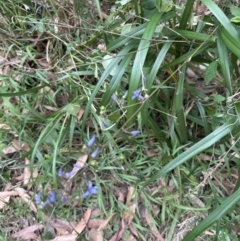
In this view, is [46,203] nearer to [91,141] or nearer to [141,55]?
[91,141]

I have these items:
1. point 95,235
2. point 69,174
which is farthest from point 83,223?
point 69,174

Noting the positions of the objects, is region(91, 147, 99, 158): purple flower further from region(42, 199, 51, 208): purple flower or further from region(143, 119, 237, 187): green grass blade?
region(143, 119, 237, 187): green grass blade

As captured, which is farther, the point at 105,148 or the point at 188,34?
the point at 105,148

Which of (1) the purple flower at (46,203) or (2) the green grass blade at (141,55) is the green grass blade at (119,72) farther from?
(1) the purple flower at (46,203)

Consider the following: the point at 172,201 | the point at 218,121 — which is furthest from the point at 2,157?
the point at 218,121

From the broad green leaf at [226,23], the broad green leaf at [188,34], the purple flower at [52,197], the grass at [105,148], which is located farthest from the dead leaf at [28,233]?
the broad green leaf at [226,23]
